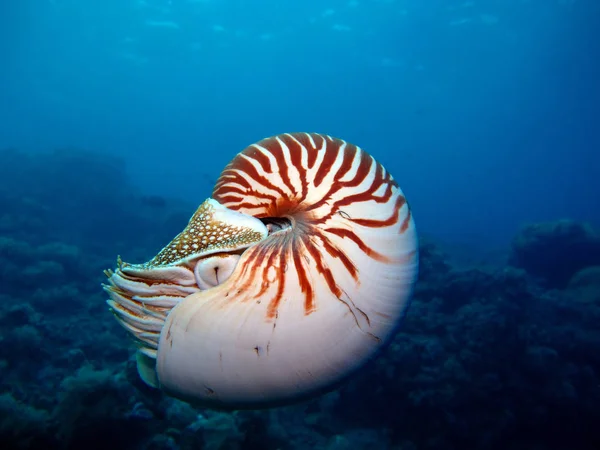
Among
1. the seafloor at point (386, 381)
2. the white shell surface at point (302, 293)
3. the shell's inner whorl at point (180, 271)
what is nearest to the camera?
the white shell surface at point (302, 293)

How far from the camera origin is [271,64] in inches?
2267

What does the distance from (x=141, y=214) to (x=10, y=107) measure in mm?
72028

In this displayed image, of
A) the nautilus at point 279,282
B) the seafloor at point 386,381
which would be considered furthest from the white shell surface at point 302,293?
the seafloor at point 386,381

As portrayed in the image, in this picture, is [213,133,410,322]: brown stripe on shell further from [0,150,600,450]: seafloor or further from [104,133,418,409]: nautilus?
[0,150,600,450]: seafloor

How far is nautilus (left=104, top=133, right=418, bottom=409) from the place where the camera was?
4.65 ft

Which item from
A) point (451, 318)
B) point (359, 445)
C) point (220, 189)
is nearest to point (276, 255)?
point (220, 189)

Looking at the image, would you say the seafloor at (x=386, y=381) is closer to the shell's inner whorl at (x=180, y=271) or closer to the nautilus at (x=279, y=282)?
the nautilus at (x=279, y=282)

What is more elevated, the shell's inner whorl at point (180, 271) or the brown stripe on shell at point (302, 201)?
the brown stripe on shell at point (302, 201)

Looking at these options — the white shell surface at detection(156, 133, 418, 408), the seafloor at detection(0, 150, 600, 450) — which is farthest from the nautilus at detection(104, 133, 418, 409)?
the seafloor at detection(0, 150, 600, 450)

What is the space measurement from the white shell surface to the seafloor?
41.0 inches

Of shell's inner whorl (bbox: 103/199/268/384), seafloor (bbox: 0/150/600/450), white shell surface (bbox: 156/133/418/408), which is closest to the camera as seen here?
white shell surface (bbox: 156/133/418/408)

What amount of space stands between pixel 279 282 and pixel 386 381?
5073mm

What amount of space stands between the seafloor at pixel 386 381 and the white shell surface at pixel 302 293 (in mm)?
1041

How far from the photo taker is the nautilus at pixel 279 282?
1.42 m
